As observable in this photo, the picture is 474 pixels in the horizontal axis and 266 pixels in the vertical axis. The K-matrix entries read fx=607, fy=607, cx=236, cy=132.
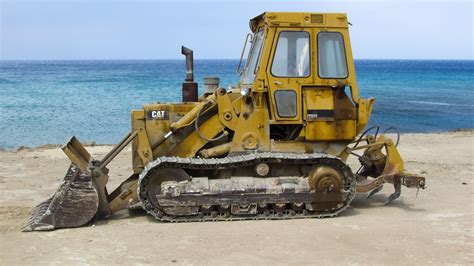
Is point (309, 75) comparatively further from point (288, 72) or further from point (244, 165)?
point (244, 165)

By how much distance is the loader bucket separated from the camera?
9.25 m

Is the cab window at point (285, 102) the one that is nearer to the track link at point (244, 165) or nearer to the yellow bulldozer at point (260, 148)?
the yellow bulldozer at point (260, 148)

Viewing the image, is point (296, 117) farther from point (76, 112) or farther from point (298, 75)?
point (76, 112)

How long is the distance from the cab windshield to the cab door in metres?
0.45

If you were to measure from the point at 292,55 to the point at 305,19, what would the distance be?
2.08 ft

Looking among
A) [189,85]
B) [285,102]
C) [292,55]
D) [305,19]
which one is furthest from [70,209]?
[305,19]

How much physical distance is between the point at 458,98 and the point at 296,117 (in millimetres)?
45121

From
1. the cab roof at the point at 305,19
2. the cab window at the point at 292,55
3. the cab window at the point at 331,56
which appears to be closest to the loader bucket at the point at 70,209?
the cab window at the point at 292,55

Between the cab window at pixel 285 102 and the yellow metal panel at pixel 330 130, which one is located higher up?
the cab window at pixel 285 102

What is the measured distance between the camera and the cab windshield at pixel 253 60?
34.5ft

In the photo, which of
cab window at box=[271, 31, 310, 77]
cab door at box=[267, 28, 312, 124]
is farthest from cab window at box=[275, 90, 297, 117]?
cab window at box=[271, 31, 310, 77]

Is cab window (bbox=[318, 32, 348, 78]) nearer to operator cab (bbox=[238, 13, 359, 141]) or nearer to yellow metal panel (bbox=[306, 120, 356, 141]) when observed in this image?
operator cab (bbox=[238, 13, 359, 141])

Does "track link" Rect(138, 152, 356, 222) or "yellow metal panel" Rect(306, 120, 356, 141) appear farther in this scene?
"yellow metal panel" Rect(306, 120, 356, 141)

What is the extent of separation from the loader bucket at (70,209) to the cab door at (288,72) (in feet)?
10.4
